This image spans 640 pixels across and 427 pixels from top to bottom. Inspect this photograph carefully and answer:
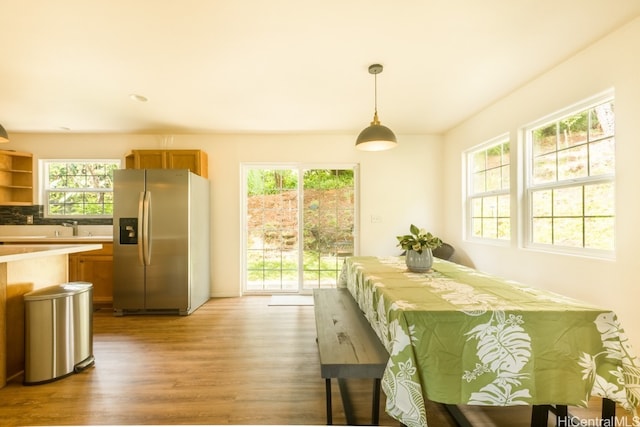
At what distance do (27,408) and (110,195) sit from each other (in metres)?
3.21

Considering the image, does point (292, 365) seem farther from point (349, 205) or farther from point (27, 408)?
point (349, 205)

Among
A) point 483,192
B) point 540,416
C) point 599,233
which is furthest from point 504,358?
point 483,192

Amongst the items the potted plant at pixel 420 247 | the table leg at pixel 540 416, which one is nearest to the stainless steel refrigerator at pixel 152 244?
the potted plant at pixel 420 247

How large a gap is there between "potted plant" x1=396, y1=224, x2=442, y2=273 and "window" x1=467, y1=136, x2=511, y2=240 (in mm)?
1543

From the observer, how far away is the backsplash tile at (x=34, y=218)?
405 centimetres

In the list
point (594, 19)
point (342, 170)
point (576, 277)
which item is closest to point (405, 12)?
point (594, 19)

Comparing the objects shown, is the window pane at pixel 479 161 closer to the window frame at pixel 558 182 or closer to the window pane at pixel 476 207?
the window pane at pixel 476 207

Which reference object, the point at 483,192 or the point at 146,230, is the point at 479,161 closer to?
the point at 483,192

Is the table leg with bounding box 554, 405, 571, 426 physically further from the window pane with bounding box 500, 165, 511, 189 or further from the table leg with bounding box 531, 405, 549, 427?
the window pane with bounding box 500, 165, 511, 189

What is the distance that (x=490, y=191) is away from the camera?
11.1 feet

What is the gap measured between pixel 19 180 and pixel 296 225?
13.6 feet

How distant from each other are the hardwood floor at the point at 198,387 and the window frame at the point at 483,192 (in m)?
1.92

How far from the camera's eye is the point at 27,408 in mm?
1721

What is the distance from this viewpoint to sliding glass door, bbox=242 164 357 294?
14.0 feet
